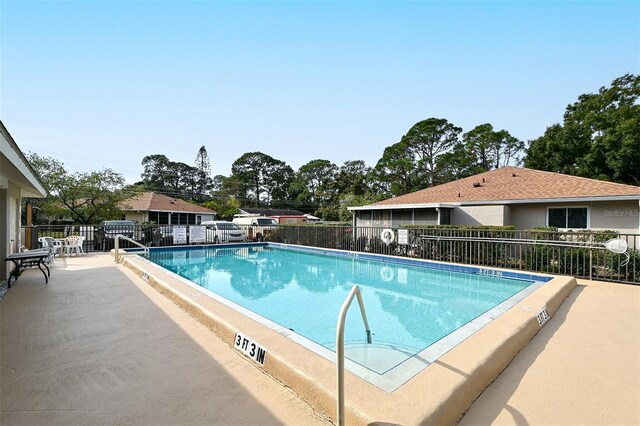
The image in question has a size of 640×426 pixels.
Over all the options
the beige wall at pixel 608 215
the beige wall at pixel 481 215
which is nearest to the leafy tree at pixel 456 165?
the beige wall at pixel 481 215

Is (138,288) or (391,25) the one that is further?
(391,25)

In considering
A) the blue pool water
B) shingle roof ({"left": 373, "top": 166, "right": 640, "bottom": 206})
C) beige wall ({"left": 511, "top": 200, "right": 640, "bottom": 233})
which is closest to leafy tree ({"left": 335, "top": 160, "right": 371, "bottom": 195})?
shingle roof ({"left": 373, "top": 166, "right": 640, "bottom": 206})

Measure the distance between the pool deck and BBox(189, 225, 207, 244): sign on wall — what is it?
12830mm

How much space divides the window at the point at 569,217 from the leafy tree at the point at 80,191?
26.4 m

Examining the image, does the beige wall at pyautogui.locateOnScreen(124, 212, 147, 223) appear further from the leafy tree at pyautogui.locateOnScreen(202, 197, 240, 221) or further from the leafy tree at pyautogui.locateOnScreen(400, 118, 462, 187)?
the leafy tree at pyautogui.locateOnScreen(400, 118, 462, 187)

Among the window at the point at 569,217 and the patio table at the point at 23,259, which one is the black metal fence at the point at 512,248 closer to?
the window at the point at 569,217

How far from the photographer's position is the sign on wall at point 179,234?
1739 centimetres

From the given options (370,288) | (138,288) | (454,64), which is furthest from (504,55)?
(138,288)

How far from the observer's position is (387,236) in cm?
1284

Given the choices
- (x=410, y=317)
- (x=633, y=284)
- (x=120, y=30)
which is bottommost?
(x=410, y=317)

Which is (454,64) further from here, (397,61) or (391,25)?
(391,25)

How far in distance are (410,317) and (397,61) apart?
10.0 meters

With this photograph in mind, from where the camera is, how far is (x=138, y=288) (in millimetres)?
6957

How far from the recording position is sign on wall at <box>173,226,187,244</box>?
57.1 ft
